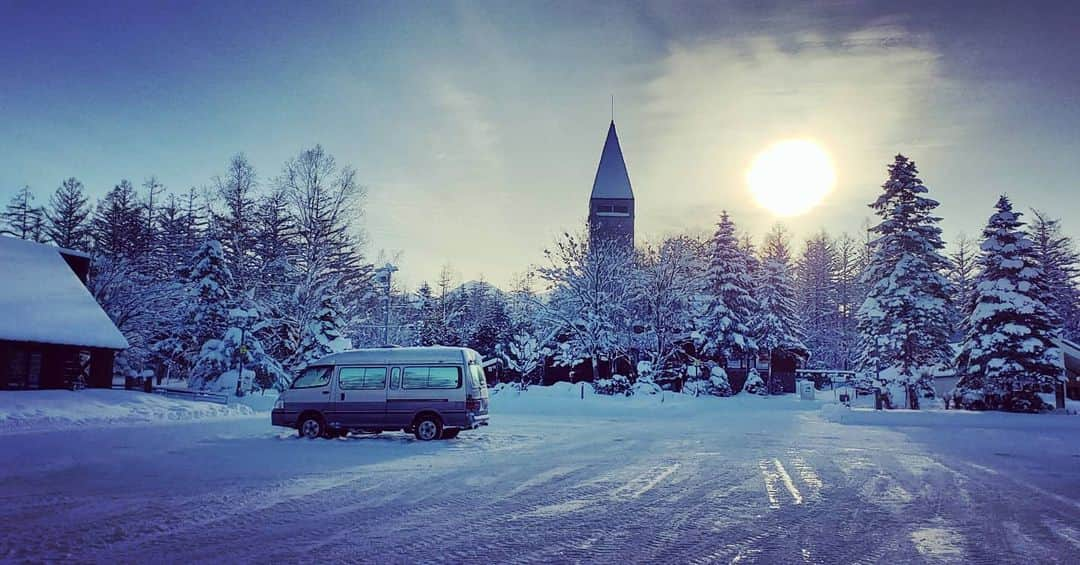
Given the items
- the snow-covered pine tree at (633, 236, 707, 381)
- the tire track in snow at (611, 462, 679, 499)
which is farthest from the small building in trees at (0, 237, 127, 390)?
the snow-covered pine tree at (633, 236, 707, 381)

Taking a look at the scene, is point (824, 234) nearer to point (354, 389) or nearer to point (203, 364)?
point (203, 364)

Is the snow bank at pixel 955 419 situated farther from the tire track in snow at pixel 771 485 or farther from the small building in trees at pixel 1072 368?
the tire track in snow at pixel 771 485

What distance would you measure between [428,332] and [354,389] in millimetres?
37690

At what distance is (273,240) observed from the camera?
147 feet

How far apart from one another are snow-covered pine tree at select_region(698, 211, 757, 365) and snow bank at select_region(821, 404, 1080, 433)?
16.6m

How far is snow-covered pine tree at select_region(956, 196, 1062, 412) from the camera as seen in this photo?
96.3ft

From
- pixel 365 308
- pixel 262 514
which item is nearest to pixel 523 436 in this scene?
pixel 262 514

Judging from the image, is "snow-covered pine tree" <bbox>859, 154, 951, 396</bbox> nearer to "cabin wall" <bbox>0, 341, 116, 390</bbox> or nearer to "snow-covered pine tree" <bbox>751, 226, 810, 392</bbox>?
"snow-covered pine tree" <bbox>751, 226, 810, 392</bbox>

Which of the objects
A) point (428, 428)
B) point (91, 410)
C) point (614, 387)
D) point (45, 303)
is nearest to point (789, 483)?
point (428, 428)

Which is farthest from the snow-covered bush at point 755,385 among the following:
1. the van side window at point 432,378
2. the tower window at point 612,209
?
the van side window at point 432,378

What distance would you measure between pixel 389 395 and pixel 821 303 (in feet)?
192

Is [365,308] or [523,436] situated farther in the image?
[365,308]

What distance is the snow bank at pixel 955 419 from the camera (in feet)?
86.5

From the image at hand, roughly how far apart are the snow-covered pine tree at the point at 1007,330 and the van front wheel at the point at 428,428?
24.2 meters
